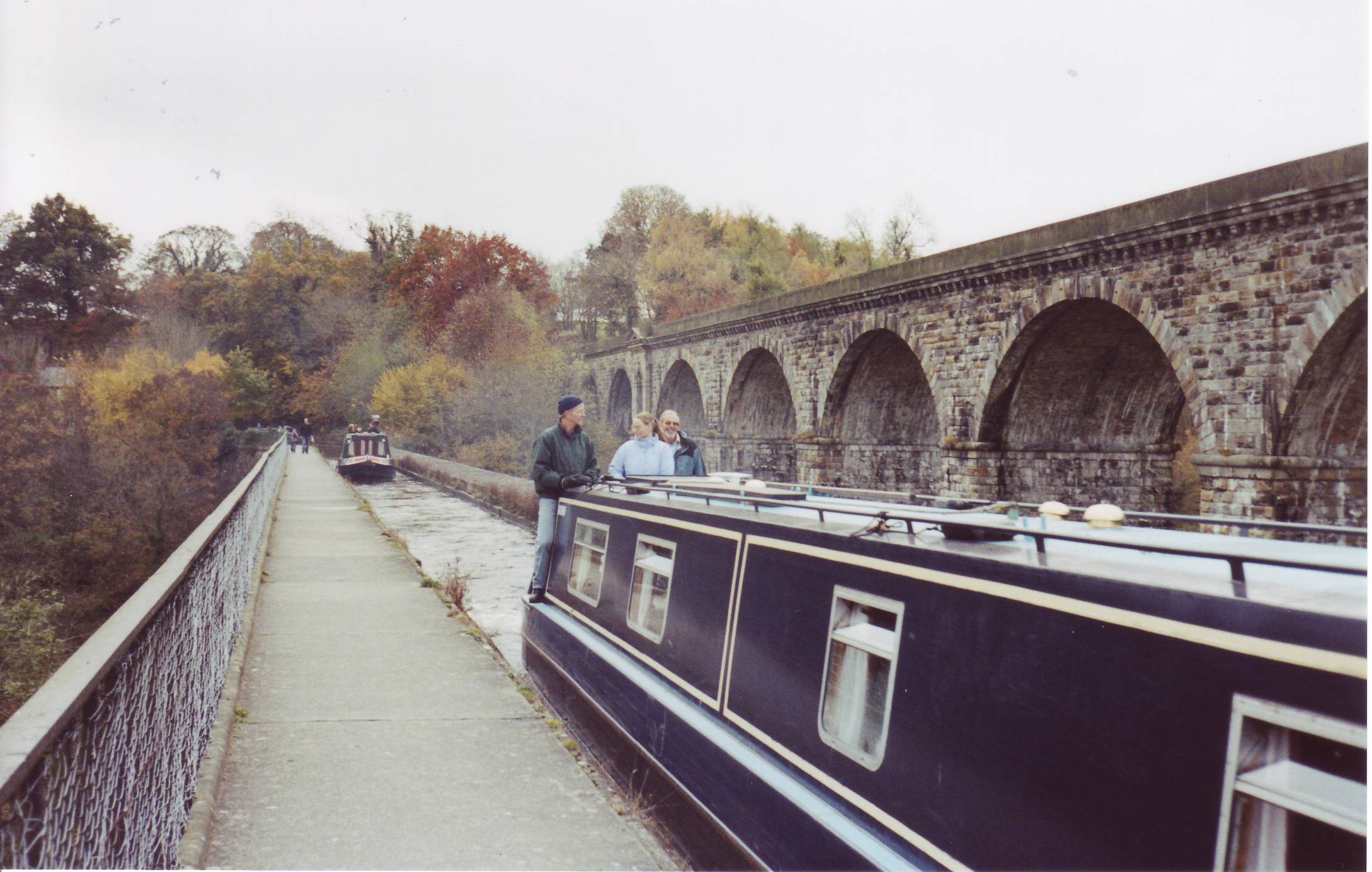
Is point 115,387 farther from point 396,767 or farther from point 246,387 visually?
point 396,767

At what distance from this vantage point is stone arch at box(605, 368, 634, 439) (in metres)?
32.6

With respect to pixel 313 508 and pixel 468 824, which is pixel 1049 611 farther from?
pixel 313 508

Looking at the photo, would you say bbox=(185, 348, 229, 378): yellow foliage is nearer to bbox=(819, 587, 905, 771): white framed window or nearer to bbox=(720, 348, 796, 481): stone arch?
bbox=(720, 348, 796, 481): stone arch

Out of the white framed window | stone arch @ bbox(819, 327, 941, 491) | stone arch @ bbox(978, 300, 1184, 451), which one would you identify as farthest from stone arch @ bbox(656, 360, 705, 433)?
the white framed window

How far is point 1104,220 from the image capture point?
1135 centimetres

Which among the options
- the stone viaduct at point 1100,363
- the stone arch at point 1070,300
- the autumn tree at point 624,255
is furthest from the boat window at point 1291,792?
the autumn tree at point 624,255

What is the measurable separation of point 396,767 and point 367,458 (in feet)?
74.9

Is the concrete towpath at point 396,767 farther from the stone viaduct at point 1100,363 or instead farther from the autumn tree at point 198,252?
the autumn tree at point 198,252

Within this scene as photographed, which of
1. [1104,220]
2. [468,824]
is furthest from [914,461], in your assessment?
[468,824]

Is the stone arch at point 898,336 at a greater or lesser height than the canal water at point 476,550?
greater

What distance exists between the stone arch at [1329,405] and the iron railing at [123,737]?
9.04m

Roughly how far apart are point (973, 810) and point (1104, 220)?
413 inches

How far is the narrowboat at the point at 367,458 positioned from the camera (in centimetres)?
2595

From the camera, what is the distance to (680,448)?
6996 mm
